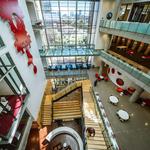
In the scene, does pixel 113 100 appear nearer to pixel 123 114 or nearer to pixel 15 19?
pixel 123 114

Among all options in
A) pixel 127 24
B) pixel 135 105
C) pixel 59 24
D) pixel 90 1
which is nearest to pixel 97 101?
pixel 135 105

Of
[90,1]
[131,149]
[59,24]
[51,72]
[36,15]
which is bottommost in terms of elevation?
[131,149]

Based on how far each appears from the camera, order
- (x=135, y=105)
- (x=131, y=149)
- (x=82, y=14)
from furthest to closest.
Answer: (x=82, y=14)
(x=135, y=105)
(x=131, y=149)

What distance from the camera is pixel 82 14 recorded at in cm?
1645

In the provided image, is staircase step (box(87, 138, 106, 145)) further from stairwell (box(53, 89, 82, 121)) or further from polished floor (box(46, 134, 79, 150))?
stairwell (box(53, 89, 82, 121))

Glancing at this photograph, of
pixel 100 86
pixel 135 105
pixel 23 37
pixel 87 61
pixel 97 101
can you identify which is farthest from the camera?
pixel 87 61

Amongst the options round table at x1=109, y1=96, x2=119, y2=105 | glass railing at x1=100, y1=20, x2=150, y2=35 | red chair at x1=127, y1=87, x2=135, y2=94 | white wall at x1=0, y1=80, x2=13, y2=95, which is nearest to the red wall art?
white wall at x1=0, y1=80, x2=13, y2=95

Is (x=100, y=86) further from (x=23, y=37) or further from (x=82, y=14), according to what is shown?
(x=23, y=37)

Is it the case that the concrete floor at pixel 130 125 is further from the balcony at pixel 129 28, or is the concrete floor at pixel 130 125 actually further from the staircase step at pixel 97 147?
the balcony at pixel 129 28

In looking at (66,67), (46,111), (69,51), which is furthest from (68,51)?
(46,111)

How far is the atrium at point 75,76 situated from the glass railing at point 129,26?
0.09 meters

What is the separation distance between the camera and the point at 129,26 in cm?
1172

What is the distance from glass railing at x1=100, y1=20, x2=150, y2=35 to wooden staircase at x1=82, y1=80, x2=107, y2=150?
8.83 metres

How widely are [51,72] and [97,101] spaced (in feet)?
32.6
